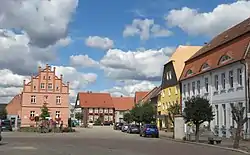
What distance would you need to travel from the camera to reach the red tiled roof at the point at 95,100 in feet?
464

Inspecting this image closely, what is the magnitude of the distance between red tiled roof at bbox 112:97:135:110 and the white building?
9378 centimetres

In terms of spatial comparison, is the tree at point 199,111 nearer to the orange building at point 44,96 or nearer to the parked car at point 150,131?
the parked car at point 150,131

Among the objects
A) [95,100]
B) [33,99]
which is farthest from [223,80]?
[95,100]

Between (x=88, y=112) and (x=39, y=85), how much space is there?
50.7 metres

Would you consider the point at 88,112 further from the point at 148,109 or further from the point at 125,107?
the point at 148,109

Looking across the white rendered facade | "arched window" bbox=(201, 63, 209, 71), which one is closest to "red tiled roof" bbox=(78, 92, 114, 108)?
the white rendered facade

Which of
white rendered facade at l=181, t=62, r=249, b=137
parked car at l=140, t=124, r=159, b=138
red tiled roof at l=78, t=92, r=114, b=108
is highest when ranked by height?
red tiled roof at l=78, t=92, r=114, b=108

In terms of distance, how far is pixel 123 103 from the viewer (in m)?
150

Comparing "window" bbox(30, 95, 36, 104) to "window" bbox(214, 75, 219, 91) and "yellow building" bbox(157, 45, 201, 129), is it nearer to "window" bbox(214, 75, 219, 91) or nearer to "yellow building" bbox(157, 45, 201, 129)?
"yellow building" bbox(157, 45, 201, 129)

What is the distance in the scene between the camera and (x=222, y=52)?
44.9 m

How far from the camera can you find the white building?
39.4 metres

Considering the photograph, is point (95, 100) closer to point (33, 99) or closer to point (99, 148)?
point (33, 99)

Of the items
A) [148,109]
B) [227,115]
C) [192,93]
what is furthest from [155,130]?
[148,109]

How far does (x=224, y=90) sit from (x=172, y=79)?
83.0 ft
